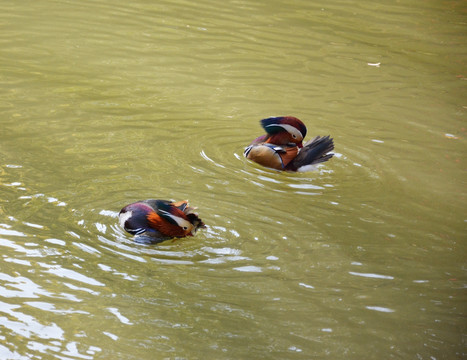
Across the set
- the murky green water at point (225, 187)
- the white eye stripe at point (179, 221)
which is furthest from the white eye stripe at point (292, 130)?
the white eye stripe at point (179, 221)

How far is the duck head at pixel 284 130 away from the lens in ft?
21.8

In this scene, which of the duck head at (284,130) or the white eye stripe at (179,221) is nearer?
the white eye stripe at (179,221)

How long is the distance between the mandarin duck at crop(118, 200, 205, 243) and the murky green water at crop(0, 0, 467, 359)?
133mm

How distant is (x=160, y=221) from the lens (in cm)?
480

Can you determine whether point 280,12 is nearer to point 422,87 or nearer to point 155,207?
point 422,87

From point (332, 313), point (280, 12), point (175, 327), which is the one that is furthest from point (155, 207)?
point (280, 12)

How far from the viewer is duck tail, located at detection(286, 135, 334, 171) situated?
6523 millimetres

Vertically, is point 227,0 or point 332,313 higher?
point 227,0

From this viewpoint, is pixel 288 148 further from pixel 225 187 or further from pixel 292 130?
pixel 225 187

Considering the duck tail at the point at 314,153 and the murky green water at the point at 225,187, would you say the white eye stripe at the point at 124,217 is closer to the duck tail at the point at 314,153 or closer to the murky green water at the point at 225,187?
the murky green water at the point at 225,187

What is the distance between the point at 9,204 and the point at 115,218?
891 mm

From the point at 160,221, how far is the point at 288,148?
89.3 inches

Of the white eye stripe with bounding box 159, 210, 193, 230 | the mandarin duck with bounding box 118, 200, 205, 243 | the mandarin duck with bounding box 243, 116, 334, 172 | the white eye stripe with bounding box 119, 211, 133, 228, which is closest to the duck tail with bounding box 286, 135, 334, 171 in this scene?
the mandarin duck with bounding box 243, 116, 334, 172

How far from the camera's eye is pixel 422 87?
9.13 m
